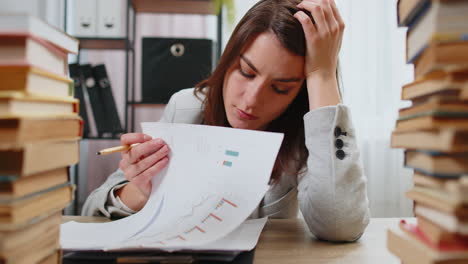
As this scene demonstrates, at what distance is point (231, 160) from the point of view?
2.00 ft

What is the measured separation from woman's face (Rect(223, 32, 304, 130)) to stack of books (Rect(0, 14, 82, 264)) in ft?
1.79

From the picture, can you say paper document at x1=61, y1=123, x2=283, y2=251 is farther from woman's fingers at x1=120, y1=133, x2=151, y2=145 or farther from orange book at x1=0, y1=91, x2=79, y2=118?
orange book at x1=0, y1=91, x2=79, y2=118

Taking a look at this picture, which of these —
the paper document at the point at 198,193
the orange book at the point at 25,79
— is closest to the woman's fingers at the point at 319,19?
the paper document at the point at 198,193

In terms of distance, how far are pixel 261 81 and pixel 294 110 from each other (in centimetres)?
32

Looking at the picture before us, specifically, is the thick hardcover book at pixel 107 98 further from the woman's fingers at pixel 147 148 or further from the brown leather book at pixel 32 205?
the brown leather book at pixel 32 205

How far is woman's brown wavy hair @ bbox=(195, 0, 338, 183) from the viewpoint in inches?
35.1

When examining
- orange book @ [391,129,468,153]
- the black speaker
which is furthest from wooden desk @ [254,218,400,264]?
the black speaker

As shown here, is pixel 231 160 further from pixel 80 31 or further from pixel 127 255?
pixel 80 31

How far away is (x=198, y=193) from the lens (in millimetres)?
625

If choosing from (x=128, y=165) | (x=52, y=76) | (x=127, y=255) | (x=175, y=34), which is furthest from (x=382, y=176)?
(x=52, y=76)

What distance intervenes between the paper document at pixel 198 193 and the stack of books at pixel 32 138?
15 centimetres

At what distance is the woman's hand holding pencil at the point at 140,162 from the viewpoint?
696 millimetres

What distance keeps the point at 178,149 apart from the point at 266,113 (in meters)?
0.34

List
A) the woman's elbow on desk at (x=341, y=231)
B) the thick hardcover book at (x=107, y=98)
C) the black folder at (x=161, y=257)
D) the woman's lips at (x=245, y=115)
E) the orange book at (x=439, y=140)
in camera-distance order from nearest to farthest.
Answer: the orange book at (x=439, y=140) < the black folder at (x=161, y=257) < the woman's elbow on desk at (x=341, y=231) < the woman's lips at (x=245, y=115) < the thick hardcover book at (x=107, y=98)
